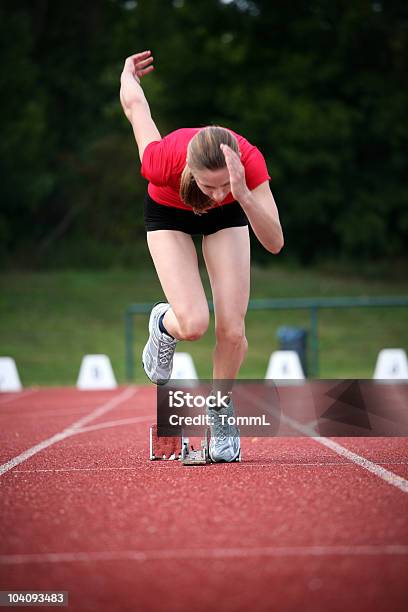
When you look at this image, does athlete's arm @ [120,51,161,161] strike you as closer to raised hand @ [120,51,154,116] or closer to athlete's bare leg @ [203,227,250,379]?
raised hand @ [120,51,154,116]

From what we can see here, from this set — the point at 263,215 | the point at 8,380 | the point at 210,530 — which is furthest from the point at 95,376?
the point at 210,530

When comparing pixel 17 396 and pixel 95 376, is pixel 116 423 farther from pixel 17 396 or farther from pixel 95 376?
pixel 95 376

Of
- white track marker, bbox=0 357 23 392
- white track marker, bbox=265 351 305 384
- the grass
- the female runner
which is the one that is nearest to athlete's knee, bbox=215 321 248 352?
the female runner

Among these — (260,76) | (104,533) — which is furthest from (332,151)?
(104,533)

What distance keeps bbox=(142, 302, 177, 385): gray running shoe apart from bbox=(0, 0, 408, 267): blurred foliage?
26.0 meters

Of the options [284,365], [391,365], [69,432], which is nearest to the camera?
[69,432]

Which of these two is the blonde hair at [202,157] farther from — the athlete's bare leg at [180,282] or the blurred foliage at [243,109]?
the blurred foliage at [243,109]

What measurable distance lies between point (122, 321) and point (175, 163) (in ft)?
67.4

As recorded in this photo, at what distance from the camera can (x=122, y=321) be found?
2539 cm

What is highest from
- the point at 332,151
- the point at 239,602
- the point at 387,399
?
the point at 332,151

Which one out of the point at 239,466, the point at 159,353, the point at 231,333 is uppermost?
the point at 231,333

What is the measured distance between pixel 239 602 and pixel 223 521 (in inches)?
42.1

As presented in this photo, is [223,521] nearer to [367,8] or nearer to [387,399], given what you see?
[387,399]

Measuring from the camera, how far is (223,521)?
149 inches
